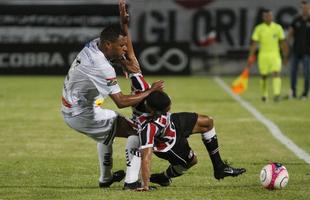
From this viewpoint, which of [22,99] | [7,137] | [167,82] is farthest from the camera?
[167,82]

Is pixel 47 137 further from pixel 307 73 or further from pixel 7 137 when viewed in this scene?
pixel 307 73

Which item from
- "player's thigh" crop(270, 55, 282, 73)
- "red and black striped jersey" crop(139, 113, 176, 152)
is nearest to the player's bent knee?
"red and black striped jersey" crop(139, 113, 176, 152)

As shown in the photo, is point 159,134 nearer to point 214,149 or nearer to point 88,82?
point 214,149

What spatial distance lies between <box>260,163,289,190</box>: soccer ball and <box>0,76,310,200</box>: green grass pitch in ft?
0.32

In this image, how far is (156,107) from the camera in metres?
9.13

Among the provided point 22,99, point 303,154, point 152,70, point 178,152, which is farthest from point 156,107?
point 152,70

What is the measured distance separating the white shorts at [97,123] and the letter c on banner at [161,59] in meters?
21.4

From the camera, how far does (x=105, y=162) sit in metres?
9.78

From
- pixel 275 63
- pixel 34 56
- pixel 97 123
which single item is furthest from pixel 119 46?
pixel 34 56

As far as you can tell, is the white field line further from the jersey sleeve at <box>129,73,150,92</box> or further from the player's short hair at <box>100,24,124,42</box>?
the player's short hair at <box>100,24,124,42</box>

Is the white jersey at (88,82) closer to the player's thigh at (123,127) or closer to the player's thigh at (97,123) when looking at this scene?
the player's thigh at (97,123)

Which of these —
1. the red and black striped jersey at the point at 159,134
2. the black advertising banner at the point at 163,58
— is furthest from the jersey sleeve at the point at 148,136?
the black advertising banner at the point at 163,58

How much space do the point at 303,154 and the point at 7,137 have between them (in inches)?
192

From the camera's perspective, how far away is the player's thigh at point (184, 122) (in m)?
9.39
